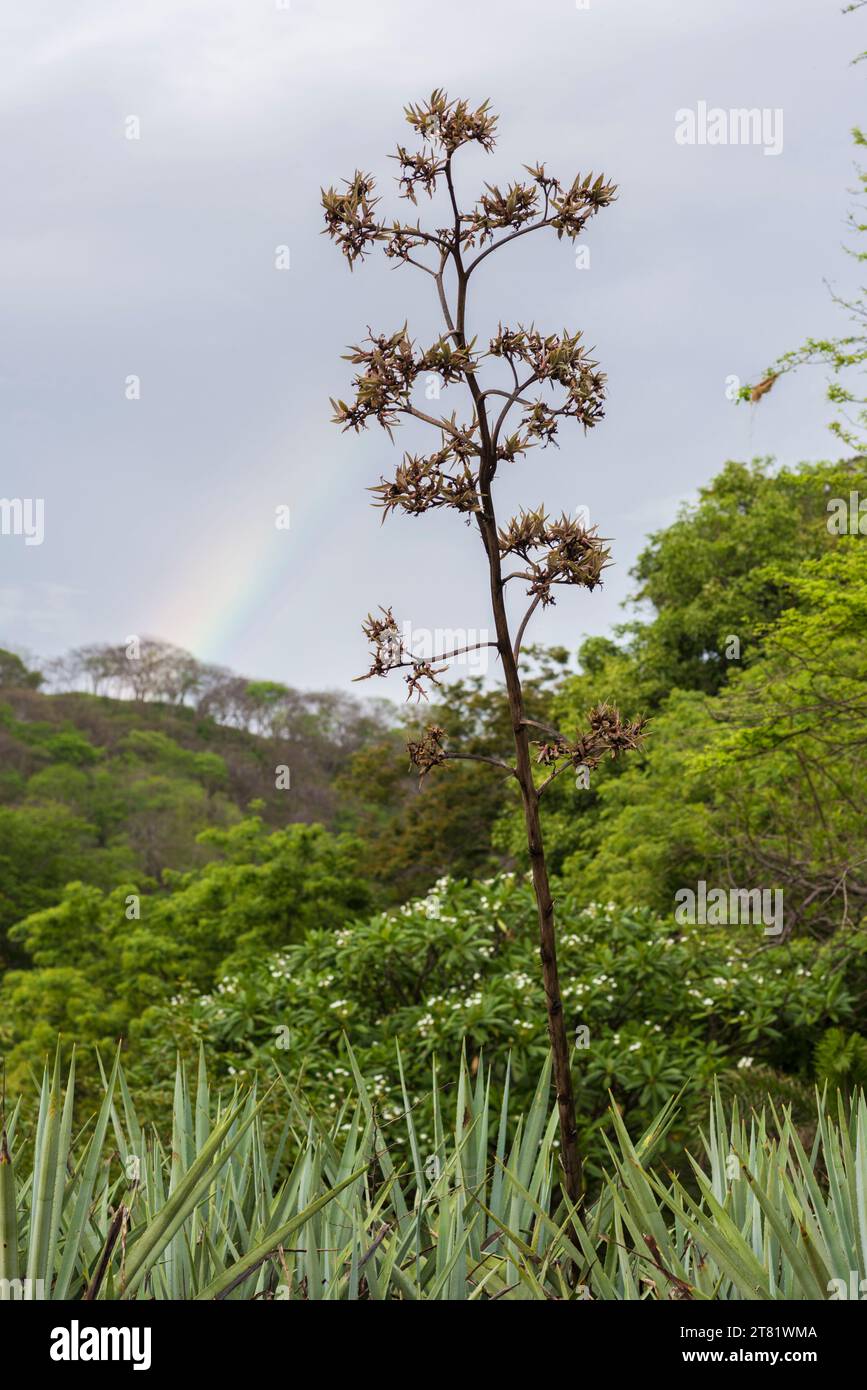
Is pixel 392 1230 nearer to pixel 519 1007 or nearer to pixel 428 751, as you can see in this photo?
pixel 428 751

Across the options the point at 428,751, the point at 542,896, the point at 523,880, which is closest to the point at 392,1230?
the point at 542,896

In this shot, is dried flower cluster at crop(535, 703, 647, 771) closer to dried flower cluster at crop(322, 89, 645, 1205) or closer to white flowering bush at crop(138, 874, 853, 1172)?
dried flower cluster at crop(322, 89, 645, 1205)

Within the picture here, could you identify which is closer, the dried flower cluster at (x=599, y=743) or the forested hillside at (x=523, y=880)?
the dried flower cluster at (x=599, y=743)

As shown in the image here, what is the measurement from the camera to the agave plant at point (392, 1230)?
1629 mm

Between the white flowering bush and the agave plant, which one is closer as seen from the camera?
the agave plant

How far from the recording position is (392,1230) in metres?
2.15

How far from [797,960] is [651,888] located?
4.72 meters

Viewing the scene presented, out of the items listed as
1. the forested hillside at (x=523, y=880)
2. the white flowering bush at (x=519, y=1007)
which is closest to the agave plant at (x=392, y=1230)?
the forested hillside at (x=523, y=880)

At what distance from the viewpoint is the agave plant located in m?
1.63

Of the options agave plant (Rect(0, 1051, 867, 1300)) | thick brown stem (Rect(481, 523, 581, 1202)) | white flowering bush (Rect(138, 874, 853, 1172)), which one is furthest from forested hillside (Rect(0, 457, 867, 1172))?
agave plant (Rect(0, 1051, 867, 1300))

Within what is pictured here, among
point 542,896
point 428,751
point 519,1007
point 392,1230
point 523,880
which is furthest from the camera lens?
point 523,880

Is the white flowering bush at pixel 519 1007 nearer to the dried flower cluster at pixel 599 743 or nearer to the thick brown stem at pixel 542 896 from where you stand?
the thick brown stem at pixel 542 896

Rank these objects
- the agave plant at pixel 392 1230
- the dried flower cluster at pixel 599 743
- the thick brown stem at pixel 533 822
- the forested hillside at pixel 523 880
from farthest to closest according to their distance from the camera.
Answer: the forested hillside at pixel 523 880 < the dried flower cluster at pixel 599 743 < the thick brown stem at pixel 533 822 < the agave plant at pixel 392 1230

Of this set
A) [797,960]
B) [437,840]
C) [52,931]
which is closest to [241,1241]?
[797,960]
